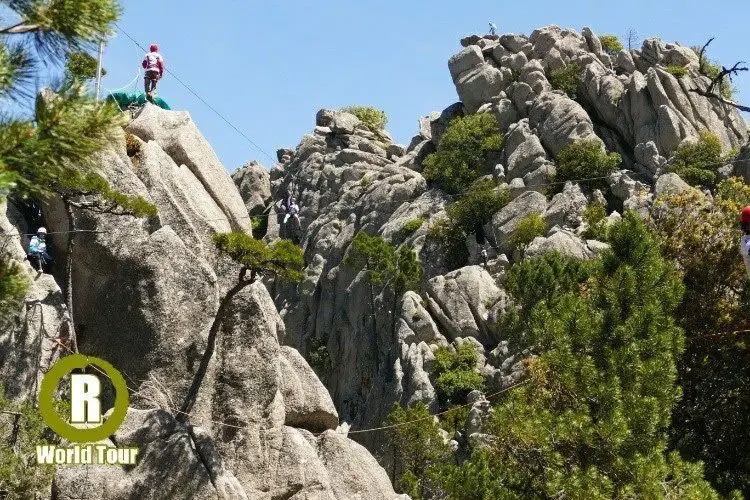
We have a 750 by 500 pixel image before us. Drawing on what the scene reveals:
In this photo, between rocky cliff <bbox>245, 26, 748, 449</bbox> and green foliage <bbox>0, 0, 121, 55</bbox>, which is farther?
rocky cliff <bbox>245, 26, 748, 449</bbox>

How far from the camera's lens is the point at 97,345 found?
25.0 metres

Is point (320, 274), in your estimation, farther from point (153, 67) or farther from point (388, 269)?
point (153, 67)

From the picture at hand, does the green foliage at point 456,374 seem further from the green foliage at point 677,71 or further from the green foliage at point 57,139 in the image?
the green foliage at point 57,139

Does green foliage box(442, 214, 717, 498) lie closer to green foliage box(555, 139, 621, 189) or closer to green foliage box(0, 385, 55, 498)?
green foliage box(0, 385, 55, 498)

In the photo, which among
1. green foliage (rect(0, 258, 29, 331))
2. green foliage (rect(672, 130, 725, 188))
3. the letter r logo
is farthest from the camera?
green foliage (rect(672, 130, 725, 188))

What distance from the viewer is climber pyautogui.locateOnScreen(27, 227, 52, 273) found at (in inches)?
982

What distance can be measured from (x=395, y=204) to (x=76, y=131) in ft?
190

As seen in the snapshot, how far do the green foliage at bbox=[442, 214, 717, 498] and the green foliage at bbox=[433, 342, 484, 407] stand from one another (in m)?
26.0

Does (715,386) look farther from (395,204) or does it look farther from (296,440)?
(395,204)

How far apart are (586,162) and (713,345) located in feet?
114

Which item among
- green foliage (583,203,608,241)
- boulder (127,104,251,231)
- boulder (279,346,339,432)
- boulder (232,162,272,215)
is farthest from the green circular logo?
boulder (232,162,272,215)

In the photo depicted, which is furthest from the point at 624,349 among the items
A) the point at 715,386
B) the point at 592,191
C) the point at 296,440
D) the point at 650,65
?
the point at 650,65

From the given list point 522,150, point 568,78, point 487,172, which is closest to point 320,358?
point 487,172

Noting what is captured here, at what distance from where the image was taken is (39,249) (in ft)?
82.4
